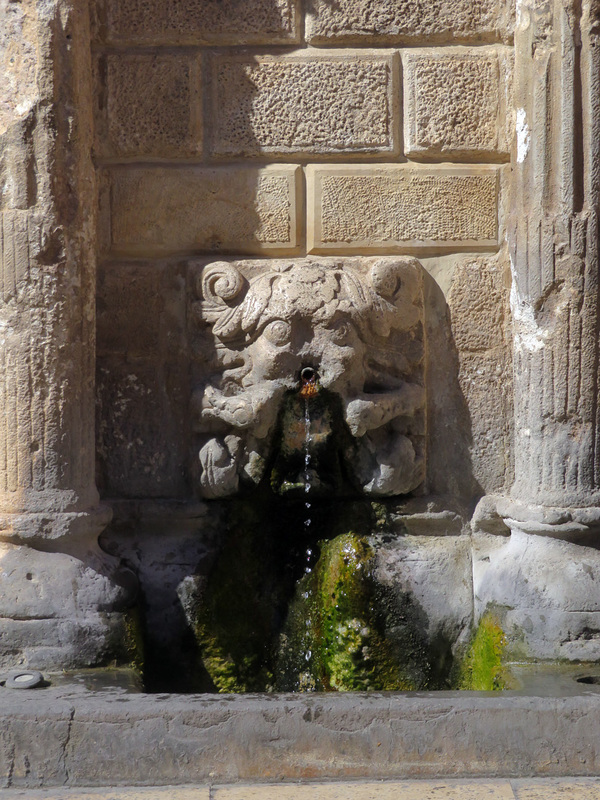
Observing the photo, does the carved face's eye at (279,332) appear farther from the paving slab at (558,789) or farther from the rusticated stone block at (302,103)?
the paving slab at (558,789)

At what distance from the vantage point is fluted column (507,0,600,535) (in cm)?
329

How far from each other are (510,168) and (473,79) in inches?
14.0

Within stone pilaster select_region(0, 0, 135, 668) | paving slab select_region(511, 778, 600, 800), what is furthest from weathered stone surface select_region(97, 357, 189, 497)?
paving slab select_region(511, 778, 600, 800)

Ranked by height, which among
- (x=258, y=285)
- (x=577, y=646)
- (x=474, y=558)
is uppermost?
(x=258, y=285)

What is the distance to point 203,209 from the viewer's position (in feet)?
11.6

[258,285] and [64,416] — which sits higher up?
[258,285]

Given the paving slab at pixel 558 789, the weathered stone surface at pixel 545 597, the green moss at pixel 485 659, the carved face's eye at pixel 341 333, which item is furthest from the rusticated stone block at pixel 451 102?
the paving slab at pixel 558 789

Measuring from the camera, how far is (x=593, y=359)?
10.9 ft

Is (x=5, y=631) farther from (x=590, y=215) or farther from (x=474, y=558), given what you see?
(x=590, y=215)

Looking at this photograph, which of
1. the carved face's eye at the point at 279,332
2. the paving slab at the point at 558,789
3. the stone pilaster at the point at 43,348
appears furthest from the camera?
the carved face's eye at the point at 279,332

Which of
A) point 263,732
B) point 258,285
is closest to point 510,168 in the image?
point 258,285

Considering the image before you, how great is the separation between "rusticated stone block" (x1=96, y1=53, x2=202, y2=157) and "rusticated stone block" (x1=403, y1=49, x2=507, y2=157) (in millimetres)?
802

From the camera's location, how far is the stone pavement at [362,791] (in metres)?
2.47

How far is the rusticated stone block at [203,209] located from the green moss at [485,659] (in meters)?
1.57
